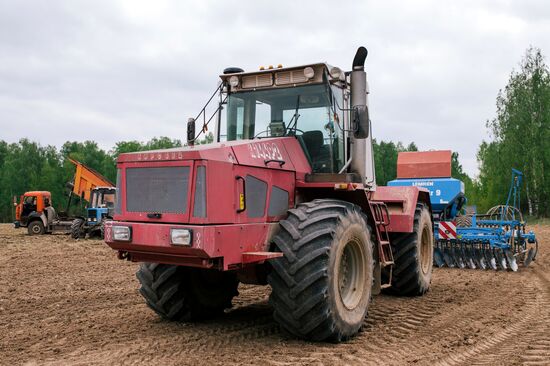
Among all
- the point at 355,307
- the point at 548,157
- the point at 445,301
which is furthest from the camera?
the point at 548,157

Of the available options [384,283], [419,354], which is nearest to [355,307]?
[419,354]

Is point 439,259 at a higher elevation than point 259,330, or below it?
higher

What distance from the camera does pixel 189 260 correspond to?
5.24m

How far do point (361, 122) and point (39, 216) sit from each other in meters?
24.5

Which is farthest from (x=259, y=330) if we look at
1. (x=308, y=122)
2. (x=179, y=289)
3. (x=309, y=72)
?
(x=309, y=72)

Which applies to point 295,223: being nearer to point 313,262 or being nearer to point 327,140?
point 313,262

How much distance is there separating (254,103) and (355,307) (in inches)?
114

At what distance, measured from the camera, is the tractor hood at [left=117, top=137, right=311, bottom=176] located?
5266 mm

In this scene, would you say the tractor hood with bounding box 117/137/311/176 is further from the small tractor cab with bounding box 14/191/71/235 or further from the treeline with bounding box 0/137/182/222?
the treeline with bounding box 0/137/182/222

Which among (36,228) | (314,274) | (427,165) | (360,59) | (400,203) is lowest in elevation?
(36,228)

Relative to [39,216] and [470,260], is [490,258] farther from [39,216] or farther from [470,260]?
[39,216]

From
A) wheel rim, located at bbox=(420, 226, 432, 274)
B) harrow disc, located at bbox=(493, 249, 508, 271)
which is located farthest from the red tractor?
harrow disc, located at bbox=(493, 249, 508, 271)

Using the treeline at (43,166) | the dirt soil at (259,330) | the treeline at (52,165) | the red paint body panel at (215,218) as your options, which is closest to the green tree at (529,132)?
the treeline at (52,165)

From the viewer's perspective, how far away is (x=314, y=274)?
17.3 feet
